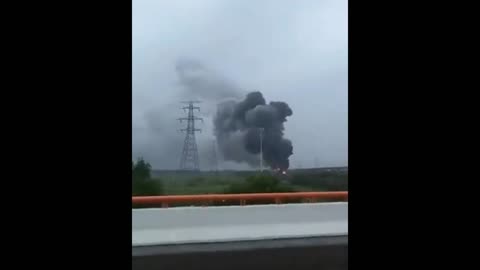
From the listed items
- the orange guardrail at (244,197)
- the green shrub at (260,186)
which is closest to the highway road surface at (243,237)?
the orange guardrail at (244,197)

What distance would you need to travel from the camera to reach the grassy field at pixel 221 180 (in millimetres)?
4043

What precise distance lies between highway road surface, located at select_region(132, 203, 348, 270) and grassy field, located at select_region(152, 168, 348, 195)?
0.33 metres

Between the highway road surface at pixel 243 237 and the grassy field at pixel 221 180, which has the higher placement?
the grassy field at pixel 221 180

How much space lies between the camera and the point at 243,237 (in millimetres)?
4543

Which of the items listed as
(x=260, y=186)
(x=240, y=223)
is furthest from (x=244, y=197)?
(x=240, y=223)

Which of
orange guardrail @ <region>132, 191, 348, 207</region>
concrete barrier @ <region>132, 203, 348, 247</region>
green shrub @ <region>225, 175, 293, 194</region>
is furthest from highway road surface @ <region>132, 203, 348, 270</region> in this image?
green shrub @ <region>225, 175, 293, 194</region>

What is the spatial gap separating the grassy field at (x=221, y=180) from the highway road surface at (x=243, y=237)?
1.09 feet

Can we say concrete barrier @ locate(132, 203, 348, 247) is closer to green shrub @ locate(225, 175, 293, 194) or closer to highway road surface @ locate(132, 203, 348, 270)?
highway road surface @ locate(132, 203, 348, 270)

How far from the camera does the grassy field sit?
13.3 feet

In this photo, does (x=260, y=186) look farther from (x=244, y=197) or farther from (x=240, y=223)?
(x=240, y=223)

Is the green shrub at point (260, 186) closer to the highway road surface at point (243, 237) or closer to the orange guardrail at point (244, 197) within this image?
the orange guardrail at point (244, 197)
